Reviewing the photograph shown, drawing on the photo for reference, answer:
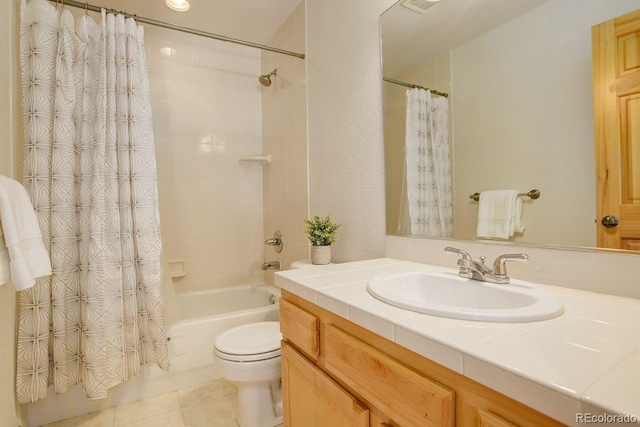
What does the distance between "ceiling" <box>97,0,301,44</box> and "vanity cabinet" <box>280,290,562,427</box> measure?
6.58ft

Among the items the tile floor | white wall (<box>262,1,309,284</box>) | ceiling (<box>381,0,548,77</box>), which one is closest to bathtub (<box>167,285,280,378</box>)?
the tile floor

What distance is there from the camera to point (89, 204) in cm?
149

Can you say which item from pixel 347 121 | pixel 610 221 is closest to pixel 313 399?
pixel 610 221

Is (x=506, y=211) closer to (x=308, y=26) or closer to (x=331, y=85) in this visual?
A: (x=331, y=85)

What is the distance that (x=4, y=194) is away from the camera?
901 mm

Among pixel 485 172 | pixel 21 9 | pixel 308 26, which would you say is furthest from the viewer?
pixel 308 26

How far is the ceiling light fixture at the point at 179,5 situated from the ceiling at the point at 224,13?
0.15 feet

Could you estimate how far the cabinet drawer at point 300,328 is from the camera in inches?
34.0

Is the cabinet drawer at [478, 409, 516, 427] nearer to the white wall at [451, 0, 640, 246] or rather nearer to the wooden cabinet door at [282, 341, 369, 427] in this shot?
the wooden cabinet door at [282, 341, 369, 427]

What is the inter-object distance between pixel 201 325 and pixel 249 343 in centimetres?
50

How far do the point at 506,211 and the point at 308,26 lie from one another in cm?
171

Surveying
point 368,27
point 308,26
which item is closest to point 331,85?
point 368,27

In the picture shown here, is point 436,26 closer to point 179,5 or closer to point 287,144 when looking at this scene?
point 287,144

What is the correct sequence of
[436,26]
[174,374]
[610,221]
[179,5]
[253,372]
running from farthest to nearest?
[179,5] → [174,374] → [253,372] → [436,26] → [610,221]
